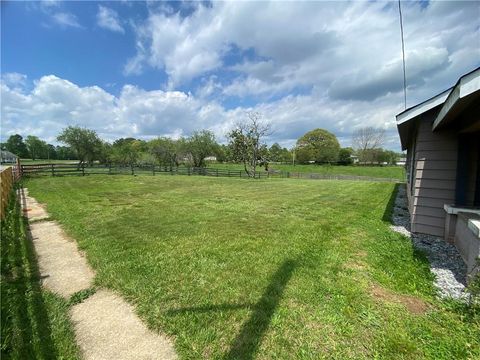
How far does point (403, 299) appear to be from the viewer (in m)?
2.91

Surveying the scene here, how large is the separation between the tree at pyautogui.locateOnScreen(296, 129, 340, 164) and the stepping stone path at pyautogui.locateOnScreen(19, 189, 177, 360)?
58.9m

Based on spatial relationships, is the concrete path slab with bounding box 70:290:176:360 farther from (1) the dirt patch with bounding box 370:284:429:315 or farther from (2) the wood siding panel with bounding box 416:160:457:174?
(2) the wood siding panel with bounding box 416:160:457:174

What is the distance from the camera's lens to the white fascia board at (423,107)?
4.59m

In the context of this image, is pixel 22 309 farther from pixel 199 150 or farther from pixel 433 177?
pixel 199 150

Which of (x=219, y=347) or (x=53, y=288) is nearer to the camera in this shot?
(x=219, y=347)

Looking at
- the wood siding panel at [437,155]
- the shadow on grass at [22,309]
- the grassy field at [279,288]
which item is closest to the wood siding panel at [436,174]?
the wood siding panel at [437,155]

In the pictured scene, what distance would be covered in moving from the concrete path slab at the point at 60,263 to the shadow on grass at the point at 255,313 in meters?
1.58

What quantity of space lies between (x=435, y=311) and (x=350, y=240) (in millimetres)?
2296

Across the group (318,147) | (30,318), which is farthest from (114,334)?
(318,147)

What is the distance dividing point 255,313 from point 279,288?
59 centimetres

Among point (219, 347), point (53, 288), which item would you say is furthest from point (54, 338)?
point (219, 347)

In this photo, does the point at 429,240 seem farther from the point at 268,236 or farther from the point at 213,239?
the point at 213,239

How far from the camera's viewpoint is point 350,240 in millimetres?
4961

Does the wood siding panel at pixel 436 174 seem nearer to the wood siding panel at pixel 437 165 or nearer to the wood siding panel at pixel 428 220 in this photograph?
the wood siding panel at pixel 437 165
